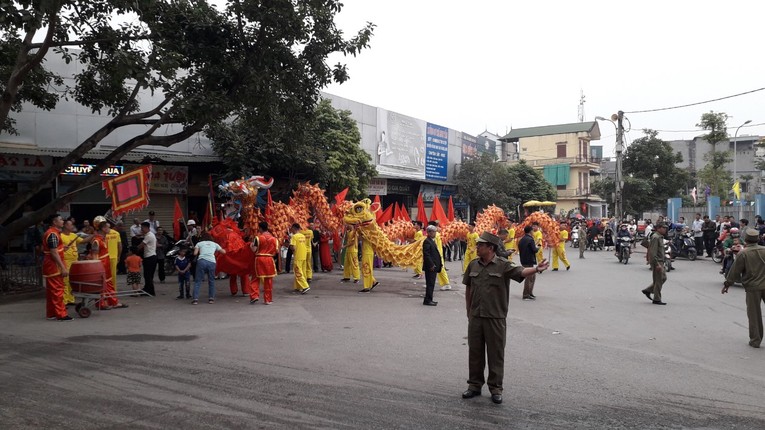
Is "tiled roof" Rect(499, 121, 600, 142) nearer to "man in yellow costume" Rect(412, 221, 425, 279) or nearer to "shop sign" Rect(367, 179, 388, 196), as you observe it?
"shop sign" Rect(367, 179, 388, 196)

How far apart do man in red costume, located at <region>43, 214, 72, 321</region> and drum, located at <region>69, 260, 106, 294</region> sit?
→ 0.24m

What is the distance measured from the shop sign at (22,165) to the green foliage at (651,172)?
3454 centimetres

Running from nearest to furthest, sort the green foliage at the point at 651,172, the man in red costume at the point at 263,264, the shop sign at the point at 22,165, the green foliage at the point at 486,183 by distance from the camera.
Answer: the man in red costume at the point at 263,264 < the shop sign at the point at 22,165 < the green foliage at the point at 486,183 < the green foliage at the point at 651,172

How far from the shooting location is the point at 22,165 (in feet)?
48.8

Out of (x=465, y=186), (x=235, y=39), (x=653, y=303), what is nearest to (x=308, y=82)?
(x=235, y=39)

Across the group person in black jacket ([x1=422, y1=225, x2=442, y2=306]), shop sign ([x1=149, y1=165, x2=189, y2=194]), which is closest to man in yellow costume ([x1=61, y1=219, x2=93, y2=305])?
person in black jacket ([x1=422, y1=225, x2=442, y2=306])

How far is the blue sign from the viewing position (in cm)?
3028

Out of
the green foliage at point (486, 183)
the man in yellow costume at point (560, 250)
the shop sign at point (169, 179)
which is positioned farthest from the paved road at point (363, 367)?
the green foliage at point (486, 183)

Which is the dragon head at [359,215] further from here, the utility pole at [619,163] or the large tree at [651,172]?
the large tree at [651,172]

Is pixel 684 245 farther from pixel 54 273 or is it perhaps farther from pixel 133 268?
pixel 54 273

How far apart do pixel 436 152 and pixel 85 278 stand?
2347 centimetres

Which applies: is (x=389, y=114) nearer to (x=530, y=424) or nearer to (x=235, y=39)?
(x=235, y=39)

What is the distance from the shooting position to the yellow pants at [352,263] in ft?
47.1

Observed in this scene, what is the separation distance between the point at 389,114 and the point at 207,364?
21.8m
